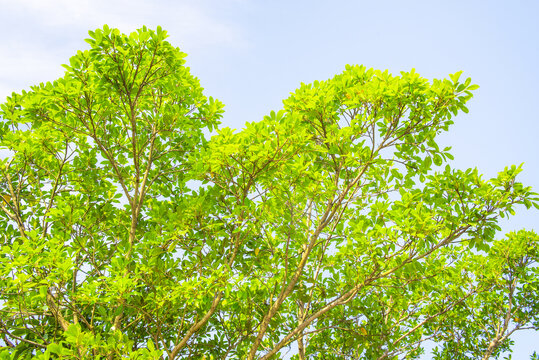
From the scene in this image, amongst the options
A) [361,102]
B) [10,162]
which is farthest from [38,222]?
[361,102]

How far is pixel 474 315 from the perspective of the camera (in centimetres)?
1254

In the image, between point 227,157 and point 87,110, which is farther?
point 87,110

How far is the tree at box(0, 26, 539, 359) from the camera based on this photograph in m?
6.05

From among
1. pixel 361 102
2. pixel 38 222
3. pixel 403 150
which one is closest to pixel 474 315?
pixel 403 150

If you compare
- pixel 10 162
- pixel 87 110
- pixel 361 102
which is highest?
pixel 10 162

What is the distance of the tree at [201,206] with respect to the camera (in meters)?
6.05

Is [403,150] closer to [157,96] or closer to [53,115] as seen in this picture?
[157,96]

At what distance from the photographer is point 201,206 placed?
6652 mm

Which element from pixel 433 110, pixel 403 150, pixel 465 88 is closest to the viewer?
pixel 465 88

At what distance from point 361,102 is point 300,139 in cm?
143

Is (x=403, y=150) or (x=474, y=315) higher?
(x=403, y=150)

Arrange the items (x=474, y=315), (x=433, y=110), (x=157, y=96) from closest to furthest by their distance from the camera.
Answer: (x=433, y=110) < (x=157, y=96) < (x=474, y=315)

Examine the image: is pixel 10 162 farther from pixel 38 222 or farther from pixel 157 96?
pixel 157 96

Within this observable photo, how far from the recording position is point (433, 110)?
6.54 m
